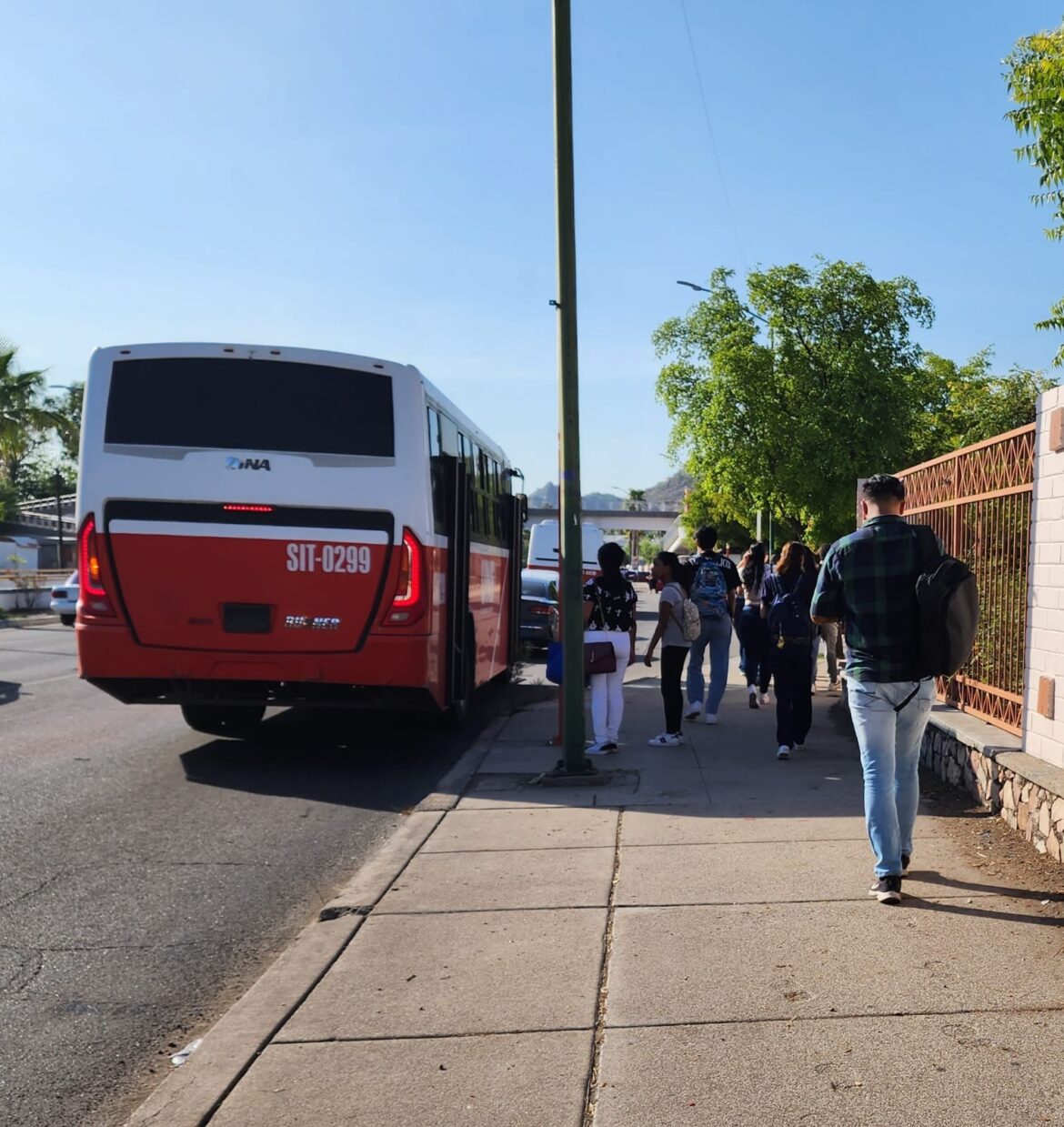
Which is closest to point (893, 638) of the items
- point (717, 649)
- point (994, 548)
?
point (994, 548)

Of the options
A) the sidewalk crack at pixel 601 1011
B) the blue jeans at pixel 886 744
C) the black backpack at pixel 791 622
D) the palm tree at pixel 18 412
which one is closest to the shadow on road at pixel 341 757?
the black backpack at pixel 791 622

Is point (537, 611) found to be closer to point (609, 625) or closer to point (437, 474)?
point (437, 474)

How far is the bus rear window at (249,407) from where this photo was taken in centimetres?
978

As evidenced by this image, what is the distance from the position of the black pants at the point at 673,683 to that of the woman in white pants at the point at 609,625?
41cm

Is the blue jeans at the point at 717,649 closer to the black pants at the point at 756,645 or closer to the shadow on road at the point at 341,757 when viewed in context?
the black pants at the point at 756,645

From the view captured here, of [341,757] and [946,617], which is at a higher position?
[946,617]

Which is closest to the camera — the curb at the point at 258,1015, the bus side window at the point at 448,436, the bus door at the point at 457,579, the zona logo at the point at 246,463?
the curb at the point at 258,1015

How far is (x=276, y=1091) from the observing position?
12.7ft

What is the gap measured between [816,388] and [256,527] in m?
25.5

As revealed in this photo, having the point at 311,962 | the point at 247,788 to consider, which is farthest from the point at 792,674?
the point at 311,962

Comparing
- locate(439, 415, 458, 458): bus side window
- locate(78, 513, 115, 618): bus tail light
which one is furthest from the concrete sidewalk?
locate(439, 415, 458, 458): bus side window

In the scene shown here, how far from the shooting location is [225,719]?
1195 cm

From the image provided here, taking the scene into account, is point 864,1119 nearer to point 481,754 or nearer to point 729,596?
point 481,754

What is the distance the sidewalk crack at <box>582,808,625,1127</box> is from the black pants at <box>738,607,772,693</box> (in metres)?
6.75
